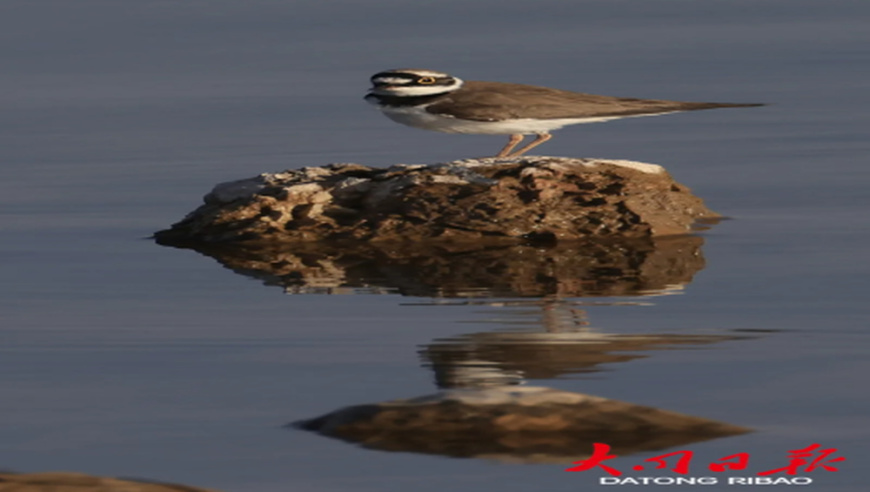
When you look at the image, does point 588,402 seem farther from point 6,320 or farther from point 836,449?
point 6,320

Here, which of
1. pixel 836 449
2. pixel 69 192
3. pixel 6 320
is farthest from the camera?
pixel 69 192

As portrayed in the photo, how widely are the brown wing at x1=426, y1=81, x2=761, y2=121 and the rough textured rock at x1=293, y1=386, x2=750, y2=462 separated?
7.27 m

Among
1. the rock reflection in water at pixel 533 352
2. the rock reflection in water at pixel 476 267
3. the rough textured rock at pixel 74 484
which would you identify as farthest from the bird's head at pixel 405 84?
the rough textured rock at pixel 74 484

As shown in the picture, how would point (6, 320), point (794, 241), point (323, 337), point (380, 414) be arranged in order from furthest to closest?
point (794, 241)
point (6, 320)
point (323, 337)
point (380, 414)

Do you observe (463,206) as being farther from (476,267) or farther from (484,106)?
(476,267)

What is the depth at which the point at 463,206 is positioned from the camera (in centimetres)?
1784

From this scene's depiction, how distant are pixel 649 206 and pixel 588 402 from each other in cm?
792

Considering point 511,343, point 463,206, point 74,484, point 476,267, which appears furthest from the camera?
point 463,206

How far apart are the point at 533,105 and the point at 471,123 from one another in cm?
65

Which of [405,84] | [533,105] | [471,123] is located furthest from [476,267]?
[405,84]

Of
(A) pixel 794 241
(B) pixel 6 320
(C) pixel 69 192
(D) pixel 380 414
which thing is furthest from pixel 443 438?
(C) pixel 69 192

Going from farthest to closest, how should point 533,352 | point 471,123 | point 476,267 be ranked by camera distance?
1. point 471,123
2. point 476,267
3. point 533,352

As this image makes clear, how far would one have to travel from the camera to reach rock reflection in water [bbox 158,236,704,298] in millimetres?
15188

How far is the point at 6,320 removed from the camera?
548 inches
